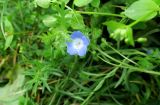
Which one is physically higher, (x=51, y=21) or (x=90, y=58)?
(x=51, y=21)

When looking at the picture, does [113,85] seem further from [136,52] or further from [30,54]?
[30,54]

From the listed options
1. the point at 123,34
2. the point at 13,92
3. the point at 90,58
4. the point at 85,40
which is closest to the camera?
the point at 123,34

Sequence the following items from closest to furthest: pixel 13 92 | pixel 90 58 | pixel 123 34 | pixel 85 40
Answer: pixel 123 34 → pixel 85 40 → pixel 90 58 → pixel 13 92

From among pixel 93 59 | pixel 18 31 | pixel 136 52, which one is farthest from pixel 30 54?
pixel 136 52

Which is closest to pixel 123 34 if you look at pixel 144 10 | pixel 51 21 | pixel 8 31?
pixel 144 10

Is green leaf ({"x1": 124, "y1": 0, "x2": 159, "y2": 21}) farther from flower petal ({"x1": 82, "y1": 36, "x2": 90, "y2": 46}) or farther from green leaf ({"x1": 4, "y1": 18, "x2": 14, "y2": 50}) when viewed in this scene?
green leaf ({"x1": 4, "y1": 18, "x2": 14, "y2": 50})

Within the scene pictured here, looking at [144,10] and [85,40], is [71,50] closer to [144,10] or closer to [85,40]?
[85,40]

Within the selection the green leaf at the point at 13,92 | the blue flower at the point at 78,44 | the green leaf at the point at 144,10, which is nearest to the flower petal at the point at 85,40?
the blue flower at the point at 78,44
